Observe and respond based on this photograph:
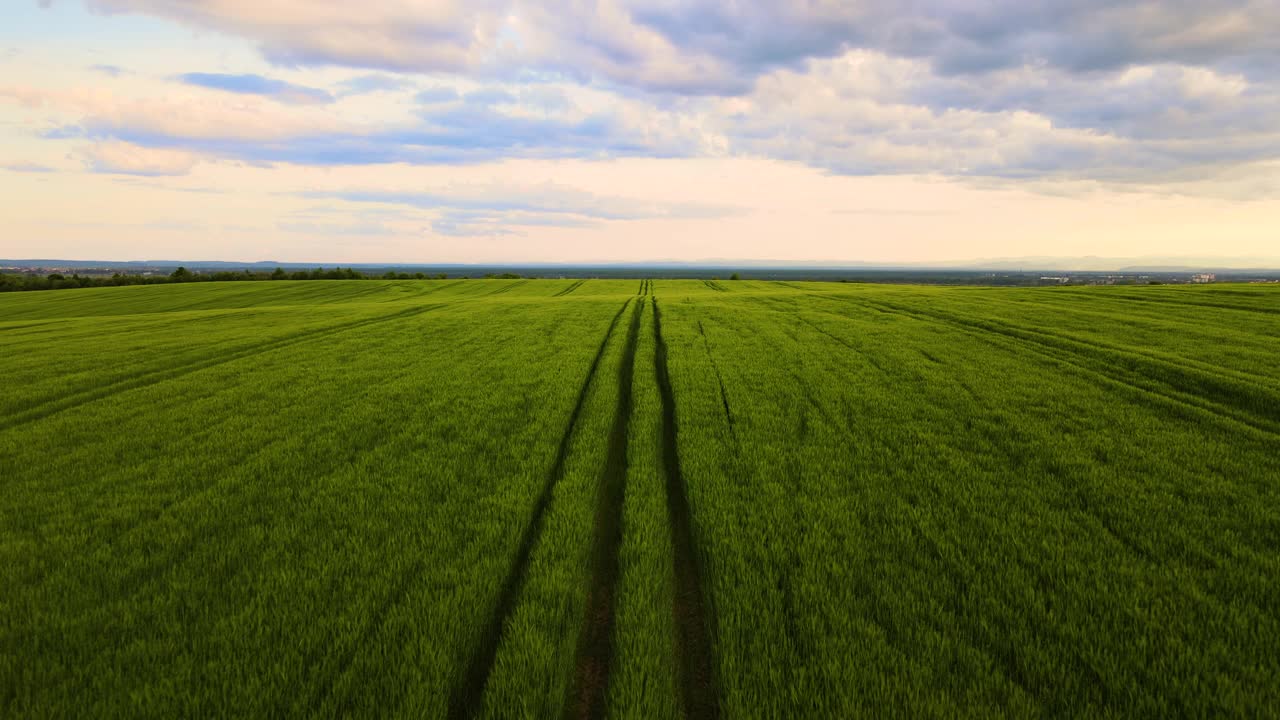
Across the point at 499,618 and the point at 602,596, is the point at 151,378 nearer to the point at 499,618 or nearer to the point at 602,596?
the point at 499,618

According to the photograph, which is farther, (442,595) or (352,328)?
(352,328)

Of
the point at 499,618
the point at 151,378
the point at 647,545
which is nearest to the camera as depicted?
the point at 499,618

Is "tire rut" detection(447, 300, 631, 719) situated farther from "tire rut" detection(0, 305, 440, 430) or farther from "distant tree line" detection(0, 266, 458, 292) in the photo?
"distant tree line" detection(0, 266, 458, 292)

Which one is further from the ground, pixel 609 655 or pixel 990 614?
pixel 990 614

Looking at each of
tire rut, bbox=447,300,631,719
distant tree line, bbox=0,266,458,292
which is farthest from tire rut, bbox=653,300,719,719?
distant tree line, bbox=0,266,458,292

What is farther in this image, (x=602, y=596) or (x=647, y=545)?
(x=647, y=545)

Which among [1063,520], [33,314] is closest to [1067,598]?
[1063,520]

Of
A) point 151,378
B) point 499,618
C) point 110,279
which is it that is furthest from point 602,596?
point 110,279

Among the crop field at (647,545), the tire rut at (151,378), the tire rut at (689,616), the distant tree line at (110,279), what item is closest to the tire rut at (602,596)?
the crop field at (647,545)

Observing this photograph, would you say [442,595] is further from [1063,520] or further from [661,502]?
[1063,520]
